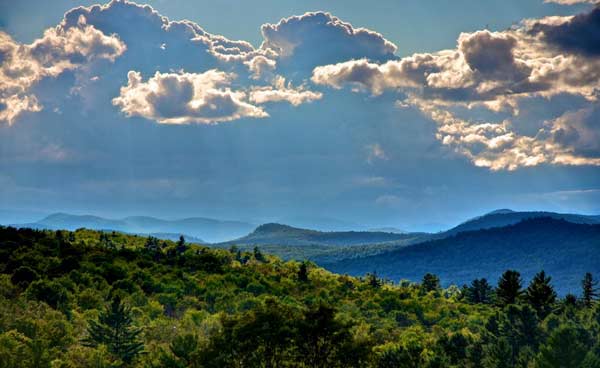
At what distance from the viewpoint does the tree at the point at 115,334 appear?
8844 cm

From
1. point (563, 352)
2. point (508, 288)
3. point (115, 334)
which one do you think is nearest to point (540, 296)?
point (508, 288)

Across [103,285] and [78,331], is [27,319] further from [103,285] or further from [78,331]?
[103,285]

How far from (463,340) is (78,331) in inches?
2573

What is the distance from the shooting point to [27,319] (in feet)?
299

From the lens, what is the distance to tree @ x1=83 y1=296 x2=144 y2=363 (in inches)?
3482

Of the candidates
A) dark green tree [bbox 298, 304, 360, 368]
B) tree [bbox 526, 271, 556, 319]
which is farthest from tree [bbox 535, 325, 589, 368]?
tree [bbox 526, 271, 556, 319]

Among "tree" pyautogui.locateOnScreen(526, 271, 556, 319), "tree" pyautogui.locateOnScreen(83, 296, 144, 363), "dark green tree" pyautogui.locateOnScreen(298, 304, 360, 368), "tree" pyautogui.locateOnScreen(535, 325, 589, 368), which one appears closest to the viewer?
"tree" pyautogui.locateOnScreen(535, 325, 589, 368)

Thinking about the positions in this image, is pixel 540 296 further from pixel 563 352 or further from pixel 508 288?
pixel 563 352

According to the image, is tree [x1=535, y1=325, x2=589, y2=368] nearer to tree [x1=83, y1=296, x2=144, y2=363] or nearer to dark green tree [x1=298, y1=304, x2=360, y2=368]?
dark green tree [x1=298, y1=304, x2=360, y2=368]

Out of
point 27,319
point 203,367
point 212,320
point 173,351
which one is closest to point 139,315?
point 212,320

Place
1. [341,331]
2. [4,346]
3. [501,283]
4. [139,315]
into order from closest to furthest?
1. [4,346]
2. [341,331]
3. [501,283]
4. [139,315]

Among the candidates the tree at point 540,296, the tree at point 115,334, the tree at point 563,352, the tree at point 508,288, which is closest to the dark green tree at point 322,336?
the tree at point 563,352

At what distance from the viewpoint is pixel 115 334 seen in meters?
91.4

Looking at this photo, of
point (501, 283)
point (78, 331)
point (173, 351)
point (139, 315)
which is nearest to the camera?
point (173, 351)
